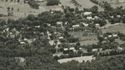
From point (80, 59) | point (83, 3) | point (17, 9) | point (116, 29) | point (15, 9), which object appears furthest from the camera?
point (83, 3)

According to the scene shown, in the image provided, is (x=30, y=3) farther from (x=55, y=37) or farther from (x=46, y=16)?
(x=55, y=37)

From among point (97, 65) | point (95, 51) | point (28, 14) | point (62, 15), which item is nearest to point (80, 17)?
point (62, 15)

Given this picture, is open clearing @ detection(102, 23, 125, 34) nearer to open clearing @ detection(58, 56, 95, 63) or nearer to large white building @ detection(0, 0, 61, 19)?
open clearing @ detection(58, 56, 95, 63)

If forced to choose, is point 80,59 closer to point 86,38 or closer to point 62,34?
point 86,38

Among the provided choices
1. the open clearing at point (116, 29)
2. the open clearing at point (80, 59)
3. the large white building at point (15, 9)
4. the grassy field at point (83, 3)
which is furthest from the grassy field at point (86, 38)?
the grassy field at point (83, 3)

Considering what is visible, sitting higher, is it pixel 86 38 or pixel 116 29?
pixel 86 38

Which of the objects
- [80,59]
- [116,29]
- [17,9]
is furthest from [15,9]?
[80,59]

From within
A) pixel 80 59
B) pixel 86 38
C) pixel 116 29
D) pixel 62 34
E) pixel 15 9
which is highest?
pixel 80 59

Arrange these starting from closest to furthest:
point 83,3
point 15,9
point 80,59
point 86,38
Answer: point 80,59
point 86,38
point 15,9
point 83,3
